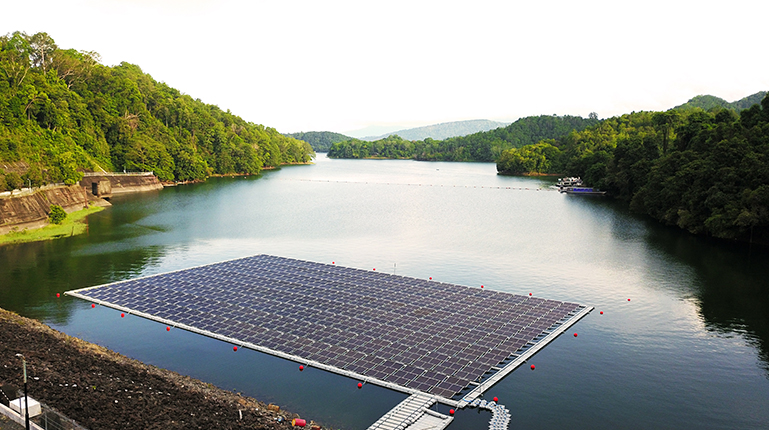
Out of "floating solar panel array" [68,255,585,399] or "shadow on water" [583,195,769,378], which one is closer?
"floating solar panel array" [68,255,585,399]

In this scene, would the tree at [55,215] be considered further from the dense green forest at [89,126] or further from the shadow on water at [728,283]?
the shadow on water at [728,283]

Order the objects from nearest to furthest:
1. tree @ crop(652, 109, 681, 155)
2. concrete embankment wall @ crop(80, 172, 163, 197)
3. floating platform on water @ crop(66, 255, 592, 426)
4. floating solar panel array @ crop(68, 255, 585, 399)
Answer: floating platform on water @ crop(66, 255, 592, 426) < floating solar panel array @ crop(68, 255, 585, 399) < concrete embankment wall @ crop(80, 172, 163, 197) < tree @ crop(652, 109, 681, 155)

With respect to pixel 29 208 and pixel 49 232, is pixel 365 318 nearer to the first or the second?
pixel 49 232

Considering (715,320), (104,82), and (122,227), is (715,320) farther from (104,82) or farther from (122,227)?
(104,82)

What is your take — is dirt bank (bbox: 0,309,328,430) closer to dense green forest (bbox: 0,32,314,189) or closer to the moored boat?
dense green forest (bbox: 0,32,314,189)

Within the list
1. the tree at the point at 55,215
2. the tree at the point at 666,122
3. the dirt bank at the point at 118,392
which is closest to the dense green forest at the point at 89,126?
the tree at the point at 55,215

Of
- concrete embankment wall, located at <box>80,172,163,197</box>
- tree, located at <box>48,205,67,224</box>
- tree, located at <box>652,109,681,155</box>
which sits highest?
tree, located at <box>652,109,681,155</box>

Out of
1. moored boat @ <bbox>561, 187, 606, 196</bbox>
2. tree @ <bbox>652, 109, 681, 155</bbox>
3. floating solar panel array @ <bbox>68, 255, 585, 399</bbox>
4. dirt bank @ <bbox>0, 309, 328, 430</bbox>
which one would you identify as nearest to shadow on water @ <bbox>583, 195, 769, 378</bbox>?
floating solar panel array @ <bbox>68, 255, 585, 399</bbox>
